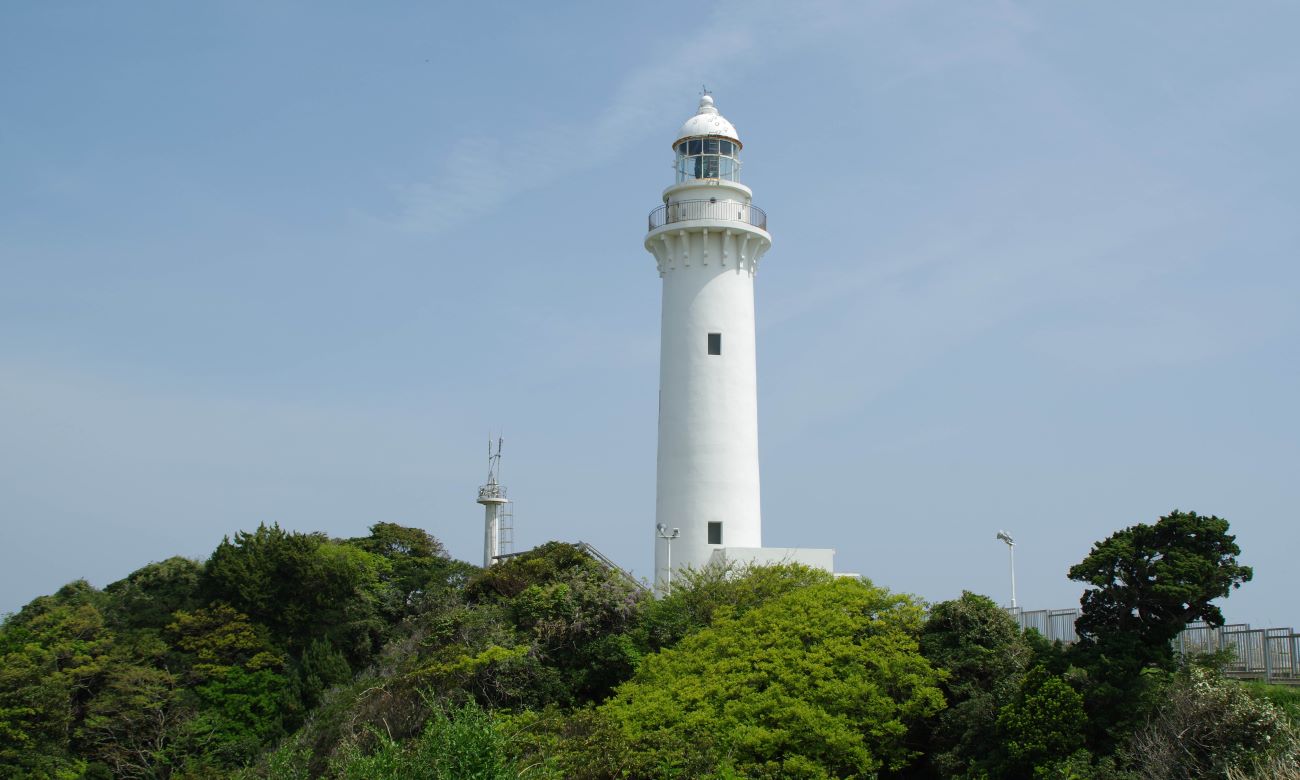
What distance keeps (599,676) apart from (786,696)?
21.3 ft

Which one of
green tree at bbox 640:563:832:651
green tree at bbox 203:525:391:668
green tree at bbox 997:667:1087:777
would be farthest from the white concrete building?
green tree at bbox 997:667:1087:777

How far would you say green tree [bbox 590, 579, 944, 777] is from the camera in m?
23.3

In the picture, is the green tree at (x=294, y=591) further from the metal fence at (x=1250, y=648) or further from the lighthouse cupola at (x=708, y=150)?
the metal fence at (x=1250, y=648)

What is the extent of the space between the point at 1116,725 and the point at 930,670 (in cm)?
455

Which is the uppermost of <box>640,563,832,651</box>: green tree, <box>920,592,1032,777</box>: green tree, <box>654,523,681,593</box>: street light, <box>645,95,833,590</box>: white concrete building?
<box>645,95,833,590</box>: white concrete building

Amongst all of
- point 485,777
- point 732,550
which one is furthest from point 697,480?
point 485,777

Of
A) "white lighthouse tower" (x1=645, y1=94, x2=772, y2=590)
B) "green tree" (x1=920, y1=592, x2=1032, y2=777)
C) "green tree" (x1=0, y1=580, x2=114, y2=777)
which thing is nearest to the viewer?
"green tree" (x1=920, y1=592, x2=1032, y2=777)

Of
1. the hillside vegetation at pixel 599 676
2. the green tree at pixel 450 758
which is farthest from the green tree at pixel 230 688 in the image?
the green tree at pixel 450 758

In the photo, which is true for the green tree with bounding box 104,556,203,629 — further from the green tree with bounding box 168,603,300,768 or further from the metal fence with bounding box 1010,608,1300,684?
the metal fence with bounding box 1010,608,1300,684

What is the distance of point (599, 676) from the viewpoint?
3031cm

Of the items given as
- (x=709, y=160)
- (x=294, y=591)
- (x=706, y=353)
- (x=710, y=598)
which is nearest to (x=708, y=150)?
(x=709, y=160)

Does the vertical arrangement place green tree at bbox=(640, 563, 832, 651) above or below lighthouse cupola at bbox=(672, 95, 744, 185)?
below

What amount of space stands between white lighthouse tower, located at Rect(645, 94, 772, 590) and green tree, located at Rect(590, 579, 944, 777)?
6.48m

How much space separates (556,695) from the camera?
29562 millimetres
